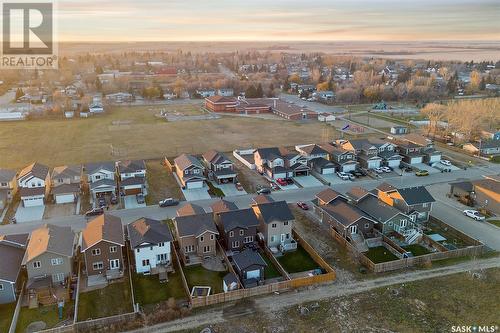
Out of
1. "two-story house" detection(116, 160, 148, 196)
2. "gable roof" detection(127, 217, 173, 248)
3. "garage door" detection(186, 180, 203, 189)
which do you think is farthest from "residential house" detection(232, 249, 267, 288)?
"two-story house" detection(116, 160, 148, 196)

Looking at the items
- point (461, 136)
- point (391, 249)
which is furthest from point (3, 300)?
point (461, 136)

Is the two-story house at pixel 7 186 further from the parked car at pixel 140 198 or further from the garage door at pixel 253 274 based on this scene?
the garage door at pixel 253 274

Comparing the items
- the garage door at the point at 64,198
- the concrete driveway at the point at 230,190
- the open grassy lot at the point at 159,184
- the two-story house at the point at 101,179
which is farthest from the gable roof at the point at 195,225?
the garage door at the point at 64,198

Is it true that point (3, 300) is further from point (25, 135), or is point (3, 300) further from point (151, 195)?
point (25, 135)

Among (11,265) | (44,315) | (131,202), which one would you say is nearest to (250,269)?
(44,315)

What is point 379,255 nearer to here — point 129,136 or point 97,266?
point 97,266

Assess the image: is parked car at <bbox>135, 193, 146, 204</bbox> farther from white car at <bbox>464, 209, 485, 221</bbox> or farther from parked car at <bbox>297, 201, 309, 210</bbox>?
white car at <bbox>464, 209, 485, 221</bbox>

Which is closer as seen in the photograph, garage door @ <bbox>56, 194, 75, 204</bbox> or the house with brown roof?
the house with brown roof

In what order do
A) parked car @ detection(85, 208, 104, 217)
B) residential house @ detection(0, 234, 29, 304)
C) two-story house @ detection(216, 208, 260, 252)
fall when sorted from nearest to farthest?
residential house @ detection(0, 234, 29, 304) < two-story house @ detection(216, 208, 260, 252) < parked car @ detection(85, 208, 104, 217)
